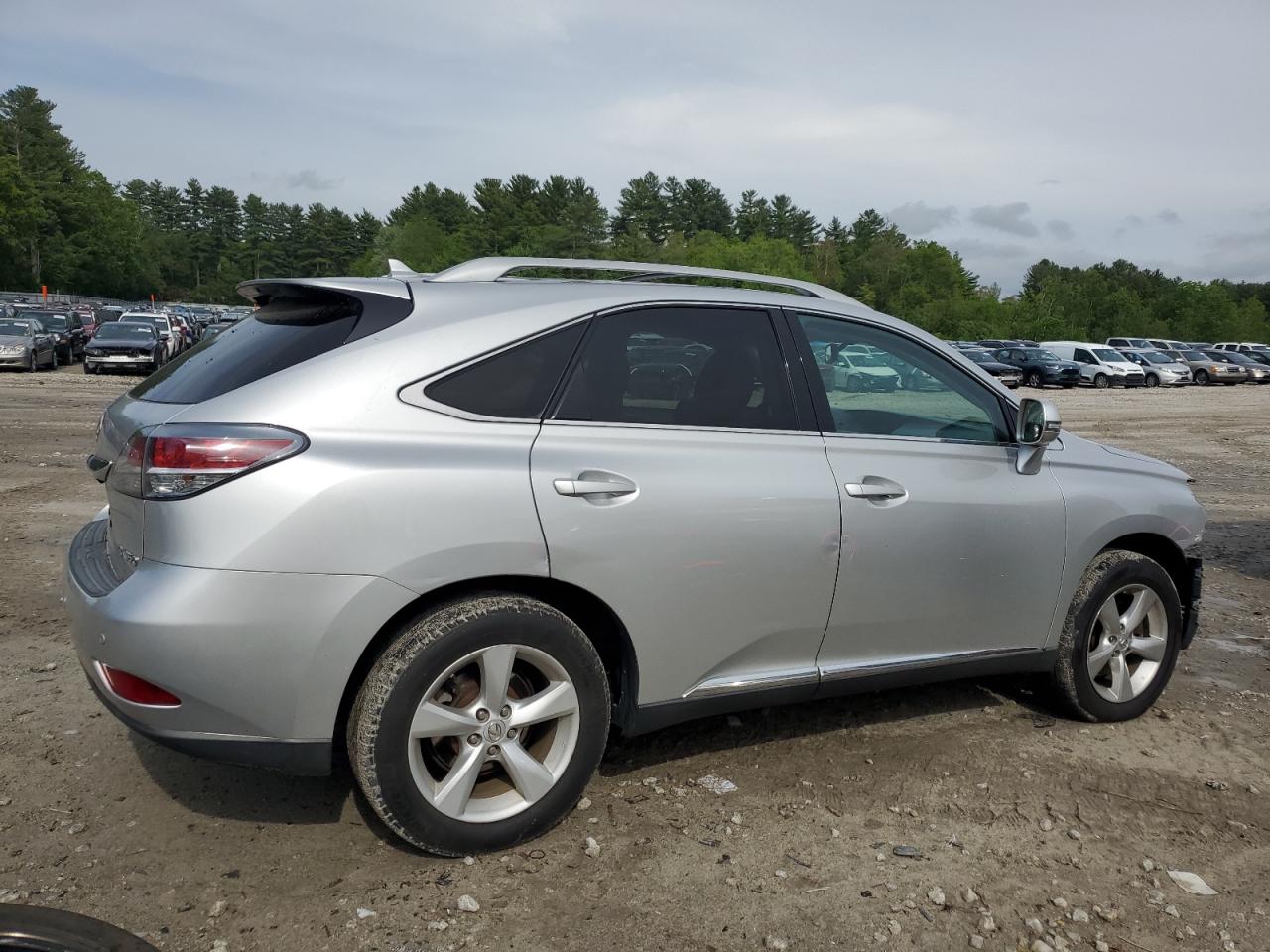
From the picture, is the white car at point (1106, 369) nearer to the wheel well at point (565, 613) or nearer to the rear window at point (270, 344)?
the wheel well at point (565, 613)

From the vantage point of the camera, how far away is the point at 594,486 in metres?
3.39

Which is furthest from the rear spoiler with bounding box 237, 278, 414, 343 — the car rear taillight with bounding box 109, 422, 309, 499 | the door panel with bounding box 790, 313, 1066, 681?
the door panel with bounding box 790, 313, 1066, 681

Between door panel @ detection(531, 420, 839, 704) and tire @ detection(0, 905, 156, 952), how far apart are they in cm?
146

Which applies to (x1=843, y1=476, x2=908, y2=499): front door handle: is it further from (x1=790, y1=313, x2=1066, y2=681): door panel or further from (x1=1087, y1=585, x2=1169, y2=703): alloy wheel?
(x1=1087, y1=585, x2=1169, y2=703): alloy wheel

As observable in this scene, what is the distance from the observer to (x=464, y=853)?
133 inches

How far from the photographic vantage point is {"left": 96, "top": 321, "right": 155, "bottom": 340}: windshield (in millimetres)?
30328

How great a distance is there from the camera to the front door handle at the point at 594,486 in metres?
3.35

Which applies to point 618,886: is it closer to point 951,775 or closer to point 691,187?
point 951,775

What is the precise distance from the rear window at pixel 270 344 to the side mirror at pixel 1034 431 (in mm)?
2455

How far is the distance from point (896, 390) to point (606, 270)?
4.07ft

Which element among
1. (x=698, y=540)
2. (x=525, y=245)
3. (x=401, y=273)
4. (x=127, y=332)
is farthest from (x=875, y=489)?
(x=525, y=245)

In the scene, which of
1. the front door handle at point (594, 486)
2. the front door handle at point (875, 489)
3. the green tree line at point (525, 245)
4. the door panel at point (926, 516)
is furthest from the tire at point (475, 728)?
the green tree line at point (525, 245)

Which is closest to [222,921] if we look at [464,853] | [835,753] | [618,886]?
[464,853]

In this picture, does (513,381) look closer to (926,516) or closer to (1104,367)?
(926,516)
